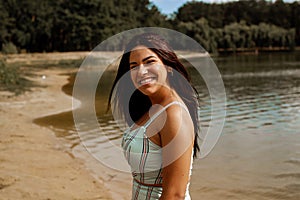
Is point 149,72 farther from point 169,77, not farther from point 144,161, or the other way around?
point 144,161

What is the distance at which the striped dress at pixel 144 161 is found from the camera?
1.84 m

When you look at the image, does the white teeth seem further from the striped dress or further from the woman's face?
Result: the striped dress

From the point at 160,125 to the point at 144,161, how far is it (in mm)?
223

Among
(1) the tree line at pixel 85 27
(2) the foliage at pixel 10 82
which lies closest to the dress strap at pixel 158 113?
(2) the foliage at pixel 10 82

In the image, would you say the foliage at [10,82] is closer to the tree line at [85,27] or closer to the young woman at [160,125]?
the young woman at [160,125]

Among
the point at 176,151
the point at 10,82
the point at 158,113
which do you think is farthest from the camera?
the point at 10,82

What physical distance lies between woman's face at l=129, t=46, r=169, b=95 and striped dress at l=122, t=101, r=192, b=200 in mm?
160

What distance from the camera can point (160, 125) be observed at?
5.82 feet

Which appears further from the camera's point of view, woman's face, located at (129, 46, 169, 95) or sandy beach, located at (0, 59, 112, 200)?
sandy beach, located at (0, 59, 112, 200)

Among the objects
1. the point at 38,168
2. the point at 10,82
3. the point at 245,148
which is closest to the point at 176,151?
the point at 38,168

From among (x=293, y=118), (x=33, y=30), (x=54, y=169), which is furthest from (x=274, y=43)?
(x=54, y=169)

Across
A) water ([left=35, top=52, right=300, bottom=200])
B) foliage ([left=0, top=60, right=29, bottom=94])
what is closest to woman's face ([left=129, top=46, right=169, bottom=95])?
water ([left=35, top=52, right=300, bottom=200])

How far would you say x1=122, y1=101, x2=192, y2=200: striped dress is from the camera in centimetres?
184

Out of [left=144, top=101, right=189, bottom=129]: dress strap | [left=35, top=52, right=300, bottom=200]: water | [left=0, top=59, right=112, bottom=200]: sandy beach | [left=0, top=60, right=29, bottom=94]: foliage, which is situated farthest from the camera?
[left=0, top=60, right=29, bottom=94]: foliage
